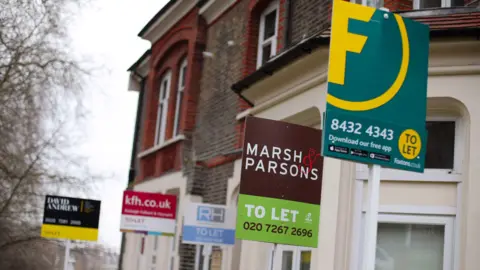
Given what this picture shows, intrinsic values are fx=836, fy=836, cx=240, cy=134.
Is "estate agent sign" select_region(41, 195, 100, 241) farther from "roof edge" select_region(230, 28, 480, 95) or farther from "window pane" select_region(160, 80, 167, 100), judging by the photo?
"window pane" select_region(160, 80, 167, 100)

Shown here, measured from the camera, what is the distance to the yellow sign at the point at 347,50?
6.29 m

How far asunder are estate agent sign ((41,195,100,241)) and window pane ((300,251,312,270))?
5.14 metres

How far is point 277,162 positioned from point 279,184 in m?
0.24

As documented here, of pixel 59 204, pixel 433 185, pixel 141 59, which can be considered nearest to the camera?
pixel 433 185

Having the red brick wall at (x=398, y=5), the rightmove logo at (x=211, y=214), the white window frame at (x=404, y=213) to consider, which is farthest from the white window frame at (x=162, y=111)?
the white window frame at (x=404, y=213)

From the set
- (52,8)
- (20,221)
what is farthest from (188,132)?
(20,221)

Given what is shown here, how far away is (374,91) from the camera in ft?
21.0

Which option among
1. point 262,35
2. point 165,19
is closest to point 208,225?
point 262,35

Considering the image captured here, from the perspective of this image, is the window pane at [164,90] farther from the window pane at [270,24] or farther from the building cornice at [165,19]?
the window pane at [270,24]

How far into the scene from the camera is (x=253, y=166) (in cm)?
878

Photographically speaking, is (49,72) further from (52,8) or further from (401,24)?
(401,24)

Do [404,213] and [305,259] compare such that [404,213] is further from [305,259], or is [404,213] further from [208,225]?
[208,225]

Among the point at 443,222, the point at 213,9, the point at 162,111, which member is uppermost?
the point at 213,9

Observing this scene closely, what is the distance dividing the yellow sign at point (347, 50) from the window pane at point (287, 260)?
18.3 ft
